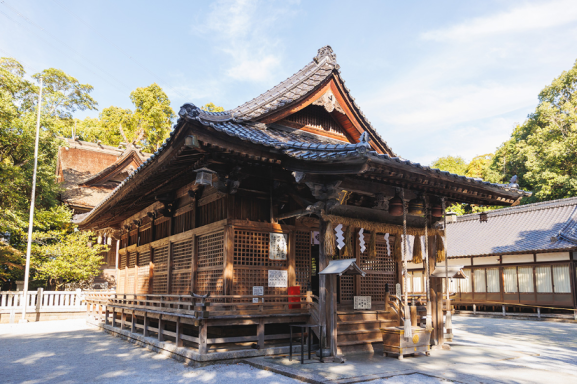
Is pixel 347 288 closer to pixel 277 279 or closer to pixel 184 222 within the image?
pixel 277 279

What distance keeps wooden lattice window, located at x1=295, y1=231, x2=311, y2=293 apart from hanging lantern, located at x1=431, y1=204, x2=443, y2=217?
11.2 feet

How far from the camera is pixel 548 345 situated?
12.7 meters

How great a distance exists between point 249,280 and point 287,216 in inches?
73.1

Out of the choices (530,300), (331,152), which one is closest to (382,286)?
(331,152)

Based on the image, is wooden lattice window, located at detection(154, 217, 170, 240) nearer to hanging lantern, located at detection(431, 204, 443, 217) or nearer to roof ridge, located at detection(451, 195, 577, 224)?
hanging lantern, located at detection(431, 204, 443, 217)

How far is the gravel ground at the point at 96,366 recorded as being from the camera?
801cm

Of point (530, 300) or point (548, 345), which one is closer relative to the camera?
point (548, 345)

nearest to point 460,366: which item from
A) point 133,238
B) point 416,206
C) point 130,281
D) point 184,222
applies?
point 416,206

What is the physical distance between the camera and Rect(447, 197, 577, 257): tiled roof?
23.9 meters

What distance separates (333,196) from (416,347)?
13.1ft

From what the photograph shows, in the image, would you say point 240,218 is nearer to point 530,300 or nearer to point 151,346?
point 151,346

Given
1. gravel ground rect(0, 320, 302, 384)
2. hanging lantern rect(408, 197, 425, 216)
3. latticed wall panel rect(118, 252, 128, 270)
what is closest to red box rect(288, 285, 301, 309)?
gravel ground rect(0, 320, 302, 384)

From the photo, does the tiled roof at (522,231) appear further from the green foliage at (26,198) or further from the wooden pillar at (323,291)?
the green foliage at (26,198)

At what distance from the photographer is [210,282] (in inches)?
438
